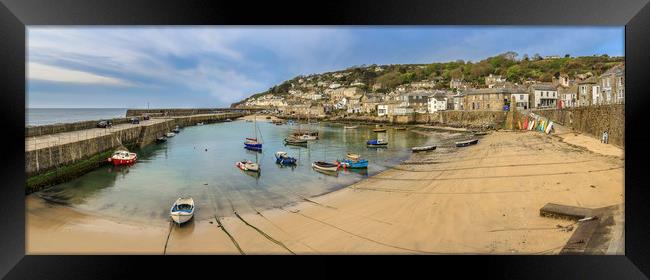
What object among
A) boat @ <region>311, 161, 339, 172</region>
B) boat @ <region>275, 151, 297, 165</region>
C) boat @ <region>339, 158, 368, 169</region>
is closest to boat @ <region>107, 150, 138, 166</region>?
boat @ <region>275, 151, 297, 165</region>

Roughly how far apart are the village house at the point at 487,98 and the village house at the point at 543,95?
0.34 m

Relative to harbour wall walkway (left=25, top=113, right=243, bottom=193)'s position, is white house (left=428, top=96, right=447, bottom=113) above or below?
above

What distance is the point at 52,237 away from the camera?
157 inches

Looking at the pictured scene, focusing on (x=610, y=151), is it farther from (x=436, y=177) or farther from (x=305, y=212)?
(x=305, y=212)


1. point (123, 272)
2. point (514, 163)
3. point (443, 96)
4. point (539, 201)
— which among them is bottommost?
point (123, 272)

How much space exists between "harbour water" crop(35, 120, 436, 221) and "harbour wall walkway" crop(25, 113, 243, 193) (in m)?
0.19

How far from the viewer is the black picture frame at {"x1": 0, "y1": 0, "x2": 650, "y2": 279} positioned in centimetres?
316

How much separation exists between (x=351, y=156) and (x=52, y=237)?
6218 mm

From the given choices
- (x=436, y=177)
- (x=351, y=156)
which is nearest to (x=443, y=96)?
(x=351, y=156)

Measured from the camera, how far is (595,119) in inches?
206

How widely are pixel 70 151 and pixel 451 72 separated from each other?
308 inches

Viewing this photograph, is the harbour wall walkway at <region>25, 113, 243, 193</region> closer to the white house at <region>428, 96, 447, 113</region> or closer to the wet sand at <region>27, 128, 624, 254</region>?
the wet sand at <region>27, 128, 624, 254</region>

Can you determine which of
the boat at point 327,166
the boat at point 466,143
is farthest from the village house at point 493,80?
the boat at point 327,166

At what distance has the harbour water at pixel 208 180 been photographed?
17.4 ft
